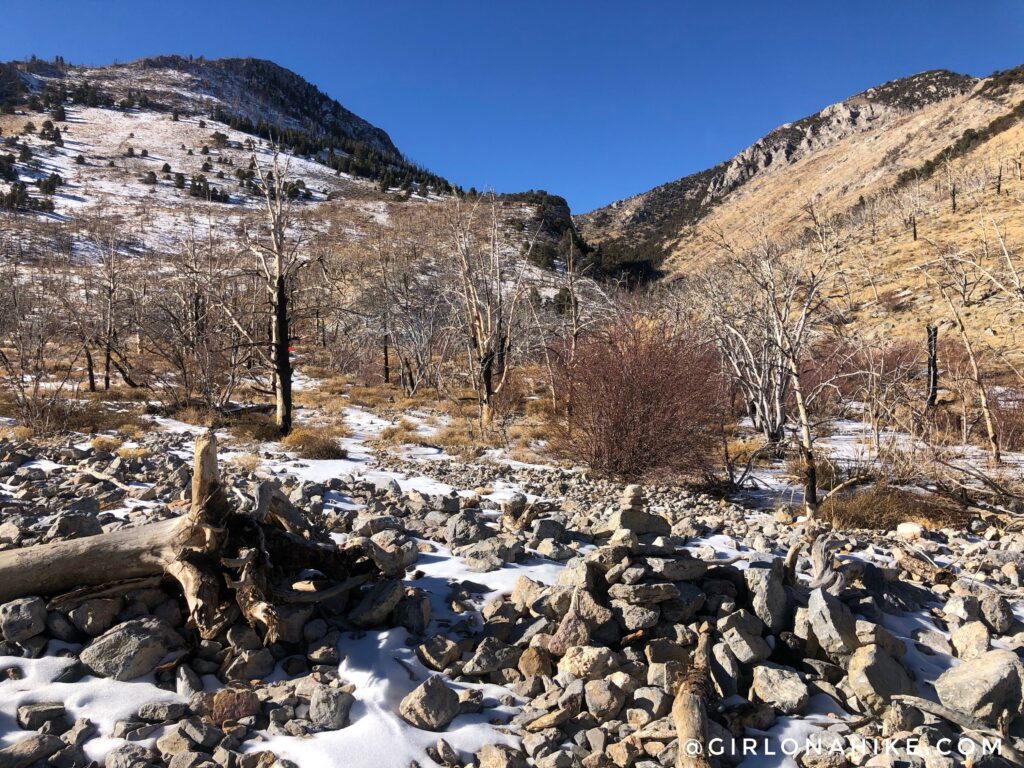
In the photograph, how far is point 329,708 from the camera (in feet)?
8.05

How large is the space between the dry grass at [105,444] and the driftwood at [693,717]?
815cm

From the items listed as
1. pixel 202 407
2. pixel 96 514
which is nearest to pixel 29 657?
pixel 96 514

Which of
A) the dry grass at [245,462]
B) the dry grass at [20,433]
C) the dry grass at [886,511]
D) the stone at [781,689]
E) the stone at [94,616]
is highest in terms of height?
the dry grass at [20,433]

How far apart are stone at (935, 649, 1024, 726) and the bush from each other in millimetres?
5116

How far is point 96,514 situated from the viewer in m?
4.57

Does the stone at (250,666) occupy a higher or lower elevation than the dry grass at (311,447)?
lower

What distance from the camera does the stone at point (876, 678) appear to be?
102 inches

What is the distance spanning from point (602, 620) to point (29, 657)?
9.37 feet

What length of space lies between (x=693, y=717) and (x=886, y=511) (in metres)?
5.38

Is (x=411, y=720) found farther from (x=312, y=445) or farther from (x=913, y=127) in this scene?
(x=913, y=127)

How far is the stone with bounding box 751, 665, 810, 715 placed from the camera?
261cm

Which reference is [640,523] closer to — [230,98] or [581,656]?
[581,656]

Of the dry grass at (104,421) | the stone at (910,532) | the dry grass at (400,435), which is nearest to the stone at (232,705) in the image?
the stone at (910,532)

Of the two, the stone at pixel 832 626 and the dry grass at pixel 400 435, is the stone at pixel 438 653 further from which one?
the dry grass at pixel 400 435
